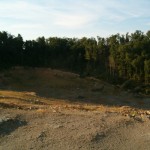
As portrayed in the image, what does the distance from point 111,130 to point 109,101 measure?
1447 inches

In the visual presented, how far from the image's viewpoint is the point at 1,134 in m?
12.0

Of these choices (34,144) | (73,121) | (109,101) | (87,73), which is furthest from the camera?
(87,73)

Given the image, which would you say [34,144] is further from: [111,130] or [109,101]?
[109,101]

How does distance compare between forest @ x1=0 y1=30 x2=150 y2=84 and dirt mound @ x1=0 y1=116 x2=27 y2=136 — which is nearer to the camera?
dirt mound @ x1=0 y1=116 x2=27 y2=136

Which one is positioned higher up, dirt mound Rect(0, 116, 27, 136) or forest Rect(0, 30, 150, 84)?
forest Rect(0, 30, 150, 84)

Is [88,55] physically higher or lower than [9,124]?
higher

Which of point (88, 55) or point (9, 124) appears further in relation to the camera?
point (88, 55)

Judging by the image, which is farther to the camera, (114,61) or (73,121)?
(114,61)

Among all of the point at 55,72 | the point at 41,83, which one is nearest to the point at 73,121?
the point at 41,83

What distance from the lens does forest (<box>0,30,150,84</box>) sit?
228 feet

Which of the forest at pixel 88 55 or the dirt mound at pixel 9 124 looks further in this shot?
the forest at pixel 88 55

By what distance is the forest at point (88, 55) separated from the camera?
69.6m

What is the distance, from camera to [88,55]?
251ft

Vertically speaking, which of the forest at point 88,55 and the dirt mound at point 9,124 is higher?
the forest at point 88,55
